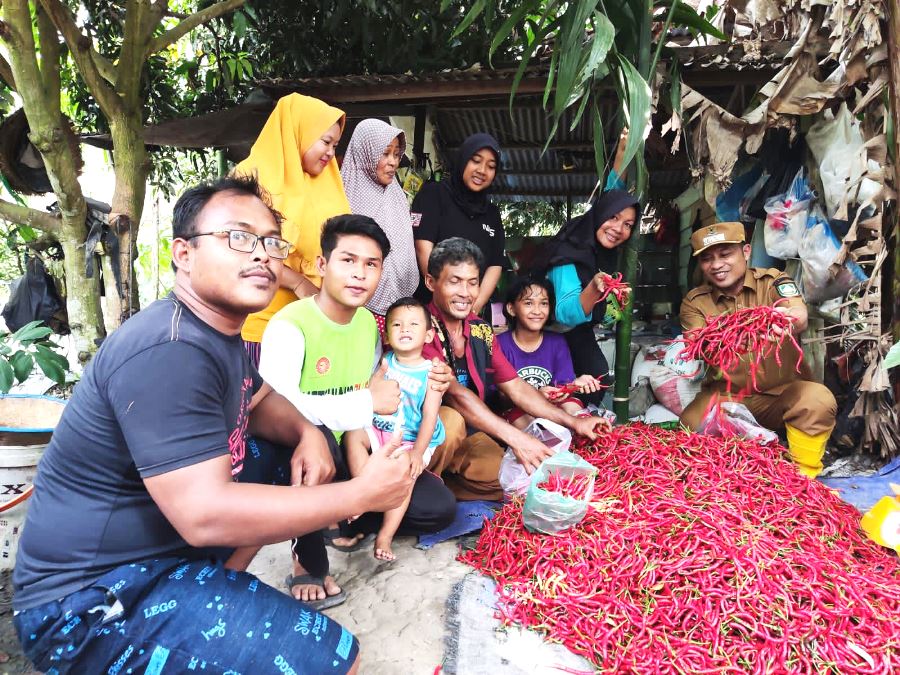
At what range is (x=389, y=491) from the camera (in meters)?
1.39

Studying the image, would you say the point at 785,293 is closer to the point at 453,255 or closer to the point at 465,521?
the point at 453,255

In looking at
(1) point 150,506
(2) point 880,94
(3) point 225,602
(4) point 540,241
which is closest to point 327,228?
(1) point 150,506

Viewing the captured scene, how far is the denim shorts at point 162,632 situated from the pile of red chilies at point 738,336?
2331 millimetres

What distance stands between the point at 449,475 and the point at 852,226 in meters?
2.68

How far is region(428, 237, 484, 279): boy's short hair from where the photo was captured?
285cm

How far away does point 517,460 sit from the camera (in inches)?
108

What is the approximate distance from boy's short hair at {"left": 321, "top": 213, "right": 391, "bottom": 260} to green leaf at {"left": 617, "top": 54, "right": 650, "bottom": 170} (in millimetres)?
1106

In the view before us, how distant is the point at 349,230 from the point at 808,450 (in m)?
2.82

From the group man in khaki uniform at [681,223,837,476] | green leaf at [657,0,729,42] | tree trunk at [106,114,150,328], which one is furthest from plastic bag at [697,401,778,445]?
tree trunk at [106,114,150,328]

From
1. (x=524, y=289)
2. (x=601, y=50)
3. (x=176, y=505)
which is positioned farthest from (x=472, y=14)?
(x=176, y=505)

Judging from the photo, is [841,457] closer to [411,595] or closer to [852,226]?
[852,226]

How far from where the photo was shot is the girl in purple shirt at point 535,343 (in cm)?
345

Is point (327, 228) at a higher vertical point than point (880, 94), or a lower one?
lower

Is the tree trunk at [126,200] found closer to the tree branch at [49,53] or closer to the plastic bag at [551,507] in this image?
the tree branch at [49,53]
